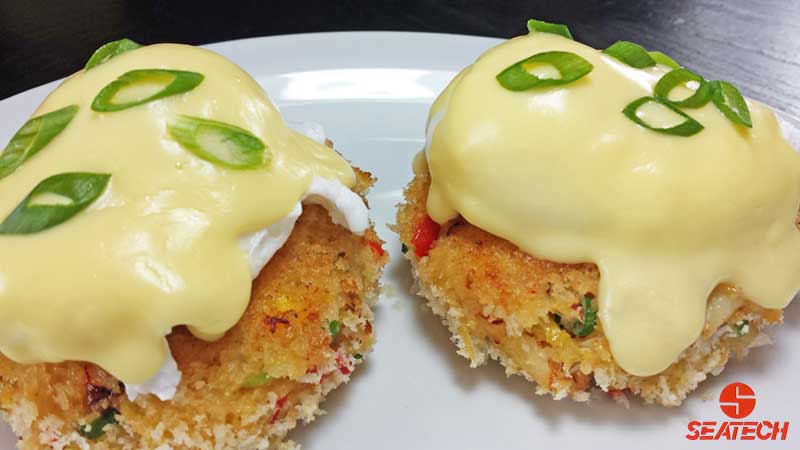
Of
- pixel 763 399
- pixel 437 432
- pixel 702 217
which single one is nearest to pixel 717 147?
pixel 702 217

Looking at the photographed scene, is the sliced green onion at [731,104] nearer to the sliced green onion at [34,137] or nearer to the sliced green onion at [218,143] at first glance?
the sliced green onion at [218,143]

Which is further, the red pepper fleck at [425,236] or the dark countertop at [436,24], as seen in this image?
the dark countertop at [436,24]

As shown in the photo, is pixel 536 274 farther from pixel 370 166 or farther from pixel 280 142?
pixel 370 166

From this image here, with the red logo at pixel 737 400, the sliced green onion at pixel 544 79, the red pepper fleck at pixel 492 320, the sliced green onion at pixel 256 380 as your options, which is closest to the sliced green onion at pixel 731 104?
the sliced green onion at pixel 544 79

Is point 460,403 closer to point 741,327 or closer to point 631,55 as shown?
point 741,327

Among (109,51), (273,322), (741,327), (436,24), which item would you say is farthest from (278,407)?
(436,24)

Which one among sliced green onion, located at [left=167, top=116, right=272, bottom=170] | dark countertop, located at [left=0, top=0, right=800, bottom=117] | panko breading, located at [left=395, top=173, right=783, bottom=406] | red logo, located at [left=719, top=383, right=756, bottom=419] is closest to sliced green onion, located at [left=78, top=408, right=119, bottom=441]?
sliced green onion, located at [left=167, top=116, right=272, bottom=170]
